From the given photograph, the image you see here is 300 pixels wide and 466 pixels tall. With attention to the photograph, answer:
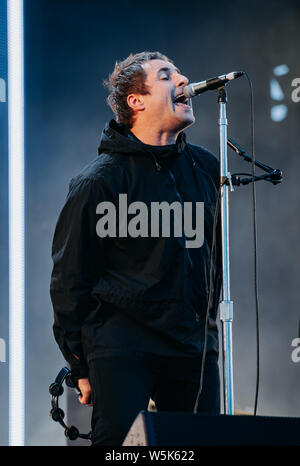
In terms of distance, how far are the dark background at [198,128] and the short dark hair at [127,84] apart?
1430mm

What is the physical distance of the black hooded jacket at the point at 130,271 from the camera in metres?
2.06

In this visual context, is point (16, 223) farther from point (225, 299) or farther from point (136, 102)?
point (225, 299)

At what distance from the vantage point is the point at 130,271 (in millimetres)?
Answer: 2137

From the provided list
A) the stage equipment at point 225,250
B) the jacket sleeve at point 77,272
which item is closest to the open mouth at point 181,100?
the stage equipment at point 225,250

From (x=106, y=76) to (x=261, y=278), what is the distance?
1552 millimetres

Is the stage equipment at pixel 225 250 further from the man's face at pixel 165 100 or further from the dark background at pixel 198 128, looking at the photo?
the dark background at pixel 198 128

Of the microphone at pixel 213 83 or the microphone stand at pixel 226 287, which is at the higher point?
the microphone at pixel 213 83

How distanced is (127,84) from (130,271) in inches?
31.0

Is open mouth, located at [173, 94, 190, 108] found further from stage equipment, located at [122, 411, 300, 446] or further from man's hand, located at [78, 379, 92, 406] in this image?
stage equipment, located at [122, 411, 300, 446]

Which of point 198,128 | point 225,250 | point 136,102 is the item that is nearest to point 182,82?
point 136,102

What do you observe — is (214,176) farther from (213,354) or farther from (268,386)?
(268,386)

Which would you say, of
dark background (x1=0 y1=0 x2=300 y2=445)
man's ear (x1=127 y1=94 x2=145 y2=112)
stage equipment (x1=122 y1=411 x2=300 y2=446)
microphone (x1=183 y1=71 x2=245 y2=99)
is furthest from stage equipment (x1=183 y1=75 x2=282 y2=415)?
dark background (x1=0 y1=0 x2=300 y2=445)

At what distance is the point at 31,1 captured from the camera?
3.93m
